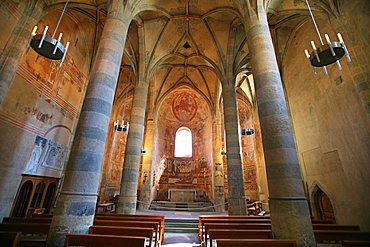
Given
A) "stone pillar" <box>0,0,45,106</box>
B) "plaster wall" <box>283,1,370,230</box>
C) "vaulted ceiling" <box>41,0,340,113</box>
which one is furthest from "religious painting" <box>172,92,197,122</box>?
"stone pillar" <box>0,0,45,106</box>

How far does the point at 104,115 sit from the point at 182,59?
37.6 ft

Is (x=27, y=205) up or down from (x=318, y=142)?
down

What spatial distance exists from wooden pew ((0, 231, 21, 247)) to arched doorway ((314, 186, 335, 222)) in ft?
36.8

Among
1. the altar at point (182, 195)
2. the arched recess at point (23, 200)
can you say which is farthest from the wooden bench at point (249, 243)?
the altar at point (182, 195)

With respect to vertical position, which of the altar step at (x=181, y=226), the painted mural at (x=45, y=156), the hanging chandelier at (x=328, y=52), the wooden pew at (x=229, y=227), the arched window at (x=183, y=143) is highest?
the arched window at (x=183, y=143)

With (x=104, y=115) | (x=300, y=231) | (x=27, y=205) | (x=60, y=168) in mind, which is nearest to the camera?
(x=300, y=231)

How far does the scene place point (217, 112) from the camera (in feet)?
56.5

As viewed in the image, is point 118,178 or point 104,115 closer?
point 104,115

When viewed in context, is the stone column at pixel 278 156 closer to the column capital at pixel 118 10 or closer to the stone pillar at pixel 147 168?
the column capital at pixel 118 10

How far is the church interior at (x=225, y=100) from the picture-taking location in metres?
4.78

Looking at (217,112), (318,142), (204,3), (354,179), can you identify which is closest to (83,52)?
(204,3)

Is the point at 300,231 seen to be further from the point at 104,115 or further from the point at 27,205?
the point at 27,205

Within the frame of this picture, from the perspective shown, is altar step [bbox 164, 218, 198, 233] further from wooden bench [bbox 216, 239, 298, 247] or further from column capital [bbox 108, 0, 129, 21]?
column capital [bbox 108, 0, 129, 21]

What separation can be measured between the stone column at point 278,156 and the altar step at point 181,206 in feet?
35.3
